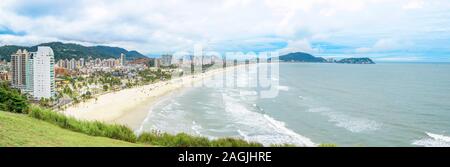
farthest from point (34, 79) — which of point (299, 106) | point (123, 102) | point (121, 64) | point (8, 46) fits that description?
Result: point (121, 64)

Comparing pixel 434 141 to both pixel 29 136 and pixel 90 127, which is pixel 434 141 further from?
pixel 29 136

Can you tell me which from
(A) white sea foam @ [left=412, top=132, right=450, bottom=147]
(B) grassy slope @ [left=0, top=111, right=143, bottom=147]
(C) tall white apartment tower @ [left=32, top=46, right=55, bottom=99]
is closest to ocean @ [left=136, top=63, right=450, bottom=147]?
(A) white sea foam @ [left=412, top=132, right=450, bottom=147]

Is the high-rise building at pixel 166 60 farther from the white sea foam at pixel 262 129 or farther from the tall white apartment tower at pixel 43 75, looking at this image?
the white sea foam at pixel 262 129

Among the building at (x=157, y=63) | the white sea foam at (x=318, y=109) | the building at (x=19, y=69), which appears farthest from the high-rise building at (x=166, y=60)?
the white sea foam at (x=318, y=109)

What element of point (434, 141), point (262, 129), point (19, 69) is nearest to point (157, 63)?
point (19, 69)
